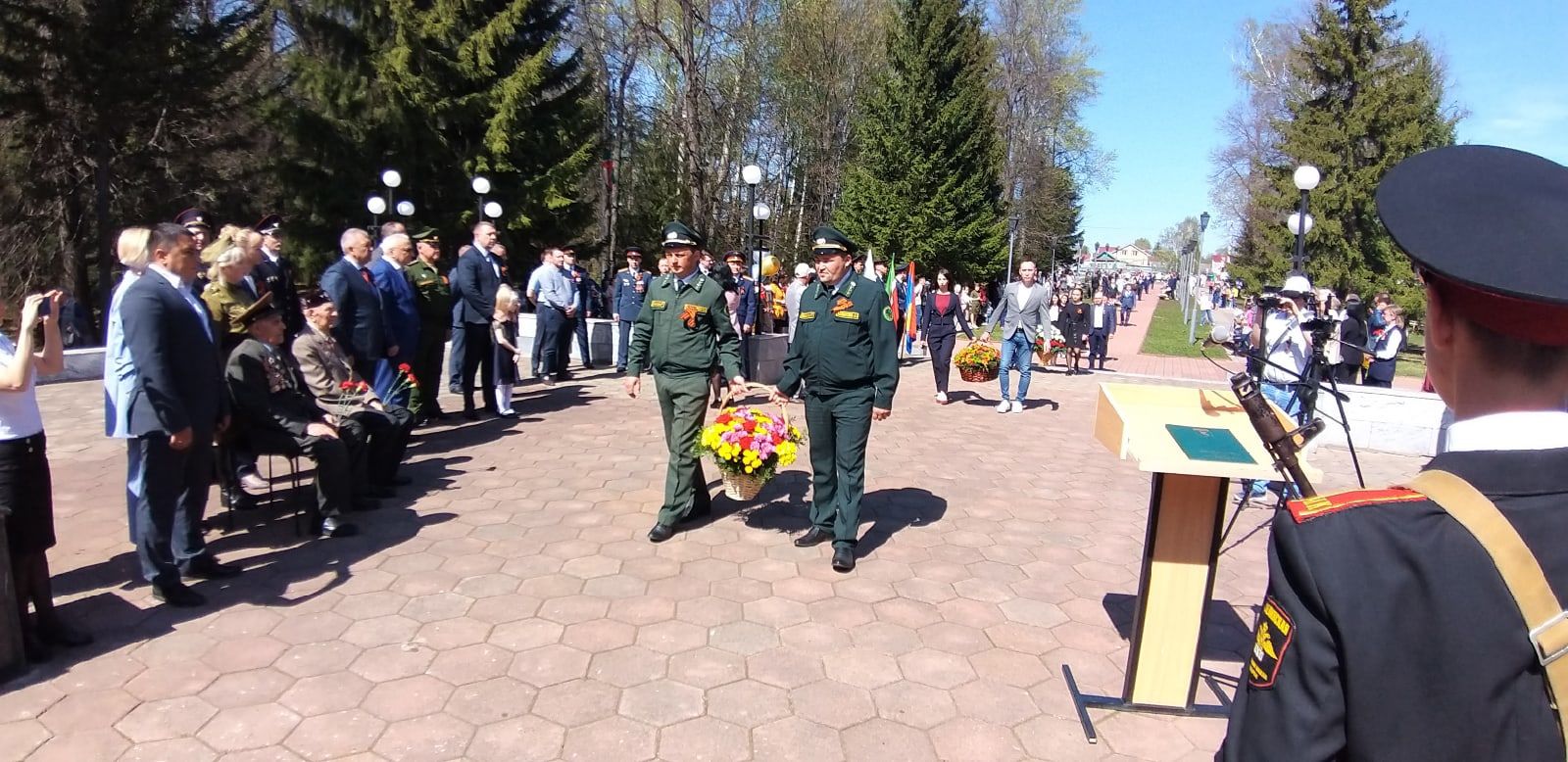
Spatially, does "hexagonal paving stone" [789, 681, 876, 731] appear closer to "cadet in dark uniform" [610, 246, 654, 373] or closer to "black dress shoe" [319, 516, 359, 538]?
"black dress shoe" [319, 516, 359, 538]

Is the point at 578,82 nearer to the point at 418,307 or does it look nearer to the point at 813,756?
the point at 418,307

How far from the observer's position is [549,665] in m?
3.79

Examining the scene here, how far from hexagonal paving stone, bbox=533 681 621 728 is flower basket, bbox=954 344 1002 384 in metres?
9.12

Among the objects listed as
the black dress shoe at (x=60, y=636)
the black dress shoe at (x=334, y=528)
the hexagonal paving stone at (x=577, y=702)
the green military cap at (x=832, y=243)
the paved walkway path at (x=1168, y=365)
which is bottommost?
the hexagonal paving stone at (x=577, y=702)

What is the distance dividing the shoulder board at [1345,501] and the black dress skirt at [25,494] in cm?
466

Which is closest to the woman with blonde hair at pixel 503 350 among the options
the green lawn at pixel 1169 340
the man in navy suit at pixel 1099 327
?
the man in navy suit at pixel 1099 327

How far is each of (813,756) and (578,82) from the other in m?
24.2

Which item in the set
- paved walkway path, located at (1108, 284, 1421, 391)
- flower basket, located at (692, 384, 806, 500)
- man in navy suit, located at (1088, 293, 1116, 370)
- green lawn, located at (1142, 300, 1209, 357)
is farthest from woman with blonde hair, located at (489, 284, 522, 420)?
green lawn, located at (1142, 300, 1209, 357)

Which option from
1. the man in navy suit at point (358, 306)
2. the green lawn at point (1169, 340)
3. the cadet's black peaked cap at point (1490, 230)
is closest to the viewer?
the cadet's black peaked cap at point (1490, 230)

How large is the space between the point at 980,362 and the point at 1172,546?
8.60 metres

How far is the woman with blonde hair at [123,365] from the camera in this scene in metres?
4.08

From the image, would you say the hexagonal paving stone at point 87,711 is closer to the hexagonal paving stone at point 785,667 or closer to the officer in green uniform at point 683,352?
the hexagonal paving stone at point 785,667

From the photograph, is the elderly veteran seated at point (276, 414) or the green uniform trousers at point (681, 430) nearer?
the elderly veteran seated at point (276, 414)

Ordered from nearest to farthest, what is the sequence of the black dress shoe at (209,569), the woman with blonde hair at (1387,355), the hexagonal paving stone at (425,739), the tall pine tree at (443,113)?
the hexagonal paving stone at (425,739) < the black dress shoe at (209,569) < the woman with blonde hair at (1387,355) < the tall pine tree at (443,113)
